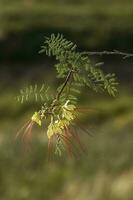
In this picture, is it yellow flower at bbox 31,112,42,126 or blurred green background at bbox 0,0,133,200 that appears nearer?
yellow flower at bbox 31,112,42,126

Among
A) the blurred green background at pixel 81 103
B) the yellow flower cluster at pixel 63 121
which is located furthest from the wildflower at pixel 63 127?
the blurred green background at pixel 81 103

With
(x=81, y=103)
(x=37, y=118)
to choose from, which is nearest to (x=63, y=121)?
(x=37, y=118)

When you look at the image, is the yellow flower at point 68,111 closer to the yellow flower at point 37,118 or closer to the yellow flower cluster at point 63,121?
the yellow flower cluster at point 63,121

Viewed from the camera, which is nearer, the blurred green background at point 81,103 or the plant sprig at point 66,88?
the plant sprig at point 66,88

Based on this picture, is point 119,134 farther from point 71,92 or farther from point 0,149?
point 71,92

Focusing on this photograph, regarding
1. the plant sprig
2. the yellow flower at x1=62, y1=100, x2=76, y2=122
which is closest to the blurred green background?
the plant sprig

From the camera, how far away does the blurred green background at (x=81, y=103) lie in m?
24.7

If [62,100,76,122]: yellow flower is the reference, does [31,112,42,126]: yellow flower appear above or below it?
below

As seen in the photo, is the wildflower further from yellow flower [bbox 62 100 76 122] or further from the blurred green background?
the blurred green background

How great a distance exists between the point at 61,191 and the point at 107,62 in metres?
21.4

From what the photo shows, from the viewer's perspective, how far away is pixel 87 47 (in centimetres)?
4722

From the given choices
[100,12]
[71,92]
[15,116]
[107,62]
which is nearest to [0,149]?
[15,116]

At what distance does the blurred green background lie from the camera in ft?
81.0

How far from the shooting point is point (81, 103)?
37938 mm
